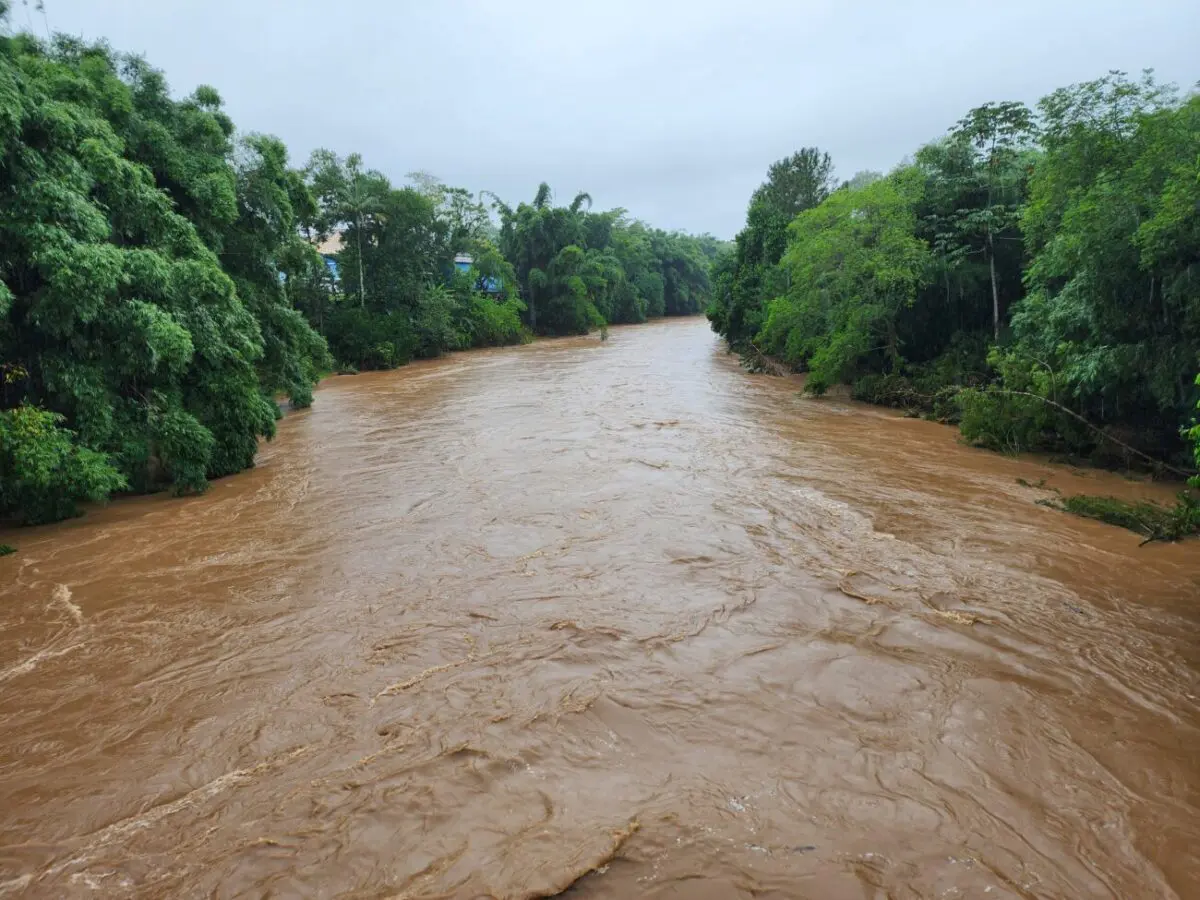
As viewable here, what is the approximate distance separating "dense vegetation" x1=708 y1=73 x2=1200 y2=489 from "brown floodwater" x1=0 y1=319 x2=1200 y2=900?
215 cm

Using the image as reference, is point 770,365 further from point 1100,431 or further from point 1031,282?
point 1100,431

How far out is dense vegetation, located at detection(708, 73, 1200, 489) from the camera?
32.5ft

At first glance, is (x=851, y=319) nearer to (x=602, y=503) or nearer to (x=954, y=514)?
(x=954, y=514)

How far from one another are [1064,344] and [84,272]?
14.5 m

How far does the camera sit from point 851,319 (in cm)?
1855

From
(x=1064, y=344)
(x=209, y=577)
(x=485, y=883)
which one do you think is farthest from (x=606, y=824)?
(x=1064, y=344)

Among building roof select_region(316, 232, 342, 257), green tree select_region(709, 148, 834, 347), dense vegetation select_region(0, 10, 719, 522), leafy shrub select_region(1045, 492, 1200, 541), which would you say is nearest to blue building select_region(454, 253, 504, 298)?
building roof select_region(316, 232, 342, 257)

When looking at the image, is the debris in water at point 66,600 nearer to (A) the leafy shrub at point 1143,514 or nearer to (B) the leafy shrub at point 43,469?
(B) the leafy shrub at point 43,469

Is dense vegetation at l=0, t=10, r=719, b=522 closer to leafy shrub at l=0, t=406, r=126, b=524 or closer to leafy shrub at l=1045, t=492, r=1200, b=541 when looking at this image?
leafy shrub at l=0, t=406, r=126, b=524

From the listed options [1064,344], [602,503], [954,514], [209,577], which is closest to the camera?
[209,577]

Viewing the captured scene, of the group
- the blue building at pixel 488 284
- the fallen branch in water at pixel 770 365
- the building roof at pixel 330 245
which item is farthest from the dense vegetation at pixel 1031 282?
the blue building at pixel 488 284

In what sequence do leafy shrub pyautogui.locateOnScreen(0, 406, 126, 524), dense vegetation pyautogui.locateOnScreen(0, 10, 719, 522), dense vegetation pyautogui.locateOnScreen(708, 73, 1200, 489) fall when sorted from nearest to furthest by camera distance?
leafy shrub pyautogui.locateOnScreen(0, 406, 126, 524) → dense vegetation pyautogui.locateOnScreen(0, 10, 719, 522) → dense vegetation pyautogui.locateOnScreen(708, 73, 1200, 489)

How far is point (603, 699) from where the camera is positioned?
502cm

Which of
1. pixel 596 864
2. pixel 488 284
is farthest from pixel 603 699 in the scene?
pixel 488 284
